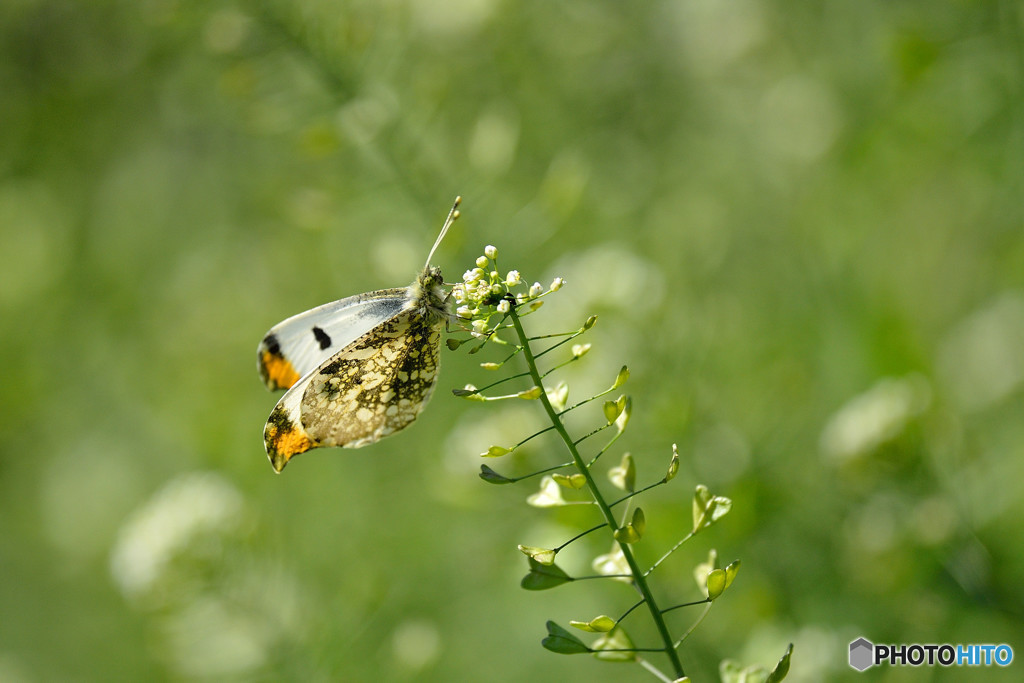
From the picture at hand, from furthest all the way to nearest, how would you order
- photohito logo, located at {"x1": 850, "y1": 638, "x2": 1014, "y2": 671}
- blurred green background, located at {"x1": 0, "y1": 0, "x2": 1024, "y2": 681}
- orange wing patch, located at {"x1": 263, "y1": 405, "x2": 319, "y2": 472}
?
1. blurred green background, located at {"x1": 0, "y1": 0, "x2": 1024, "y2": 681}
2. photohito logo, located at {"x1": 850, "y1": 638, "x2": 1014, "y2": 671}
3. orange wing patch, located at {"x1": 263, "y1": 405, "x2": 319, "y2": 472}

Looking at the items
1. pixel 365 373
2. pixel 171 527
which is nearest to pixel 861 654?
pixel 365 373

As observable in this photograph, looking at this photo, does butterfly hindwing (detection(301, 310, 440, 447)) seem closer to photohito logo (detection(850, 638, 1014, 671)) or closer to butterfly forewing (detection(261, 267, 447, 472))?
butterfly forewing (detection(261, 267, 447, 472))

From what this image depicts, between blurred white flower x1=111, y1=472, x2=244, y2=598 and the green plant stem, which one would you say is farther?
blurred white flower x1=111, y1=472, x2=244, y2=598

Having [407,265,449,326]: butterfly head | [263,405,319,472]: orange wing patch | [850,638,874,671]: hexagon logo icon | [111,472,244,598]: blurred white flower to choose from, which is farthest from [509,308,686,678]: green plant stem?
[111,472,244,598]: blurred white flower

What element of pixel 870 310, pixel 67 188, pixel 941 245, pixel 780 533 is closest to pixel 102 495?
pixel 67 188

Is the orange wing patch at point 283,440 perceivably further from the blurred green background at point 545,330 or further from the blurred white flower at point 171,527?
the blurred white flower at point 171,527

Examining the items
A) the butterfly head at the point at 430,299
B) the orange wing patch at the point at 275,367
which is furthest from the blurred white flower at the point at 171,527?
the butterfly head at the point at 430,299

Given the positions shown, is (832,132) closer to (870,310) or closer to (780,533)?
(870,310)
